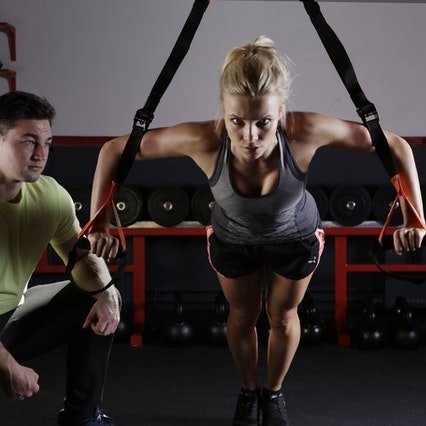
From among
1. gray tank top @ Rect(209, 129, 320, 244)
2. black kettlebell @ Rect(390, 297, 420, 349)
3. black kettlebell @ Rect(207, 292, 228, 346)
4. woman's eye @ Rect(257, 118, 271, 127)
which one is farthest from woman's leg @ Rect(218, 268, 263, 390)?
black kettlebell @ Rect(390, 297, 420, 349)

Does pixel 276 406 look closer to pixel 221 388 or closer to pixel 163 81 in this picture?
pixel 221 388

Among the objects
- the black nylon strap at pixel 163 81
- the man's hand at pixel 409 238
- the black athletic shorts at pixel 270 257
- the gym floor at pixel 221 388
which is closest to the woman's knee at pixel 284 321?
the black athletic shorts at pixel 270 257

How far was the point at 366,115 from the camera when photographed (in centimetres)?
178

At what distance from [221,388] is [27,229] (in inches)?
54.0

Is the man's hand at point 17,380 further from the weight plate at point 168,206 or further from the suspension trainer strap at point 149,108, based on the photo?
the weight plate at point 168,206

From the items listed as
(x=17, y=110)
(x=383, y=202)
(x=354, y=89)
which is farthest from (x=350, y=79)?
(x=383, y=202)

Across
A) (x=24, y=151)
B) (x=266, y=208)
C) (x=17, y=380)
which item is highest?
(x=24, y=151)

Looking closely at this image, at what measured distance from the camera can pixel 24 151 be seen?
6.84 ft

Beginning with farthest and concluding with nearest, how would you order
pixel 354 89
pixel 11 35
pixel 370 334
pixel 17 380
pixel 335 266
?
pixel 11 35
pixel 335 266
pixel 370 334
pixel 17 380
pixel 354 89

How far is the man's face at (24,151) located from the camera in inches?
81.5

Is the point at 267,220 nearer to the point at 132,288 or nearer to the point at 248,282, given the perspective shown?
the point at 248,282

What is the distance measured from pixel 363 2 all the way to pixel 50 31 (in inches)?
82.2

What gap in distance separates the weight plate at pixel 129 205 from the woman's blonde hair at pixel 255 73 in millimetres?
2292

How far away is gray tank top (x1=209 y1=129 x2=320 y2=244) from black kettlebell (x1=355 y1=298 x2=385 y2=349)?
1758 mm
